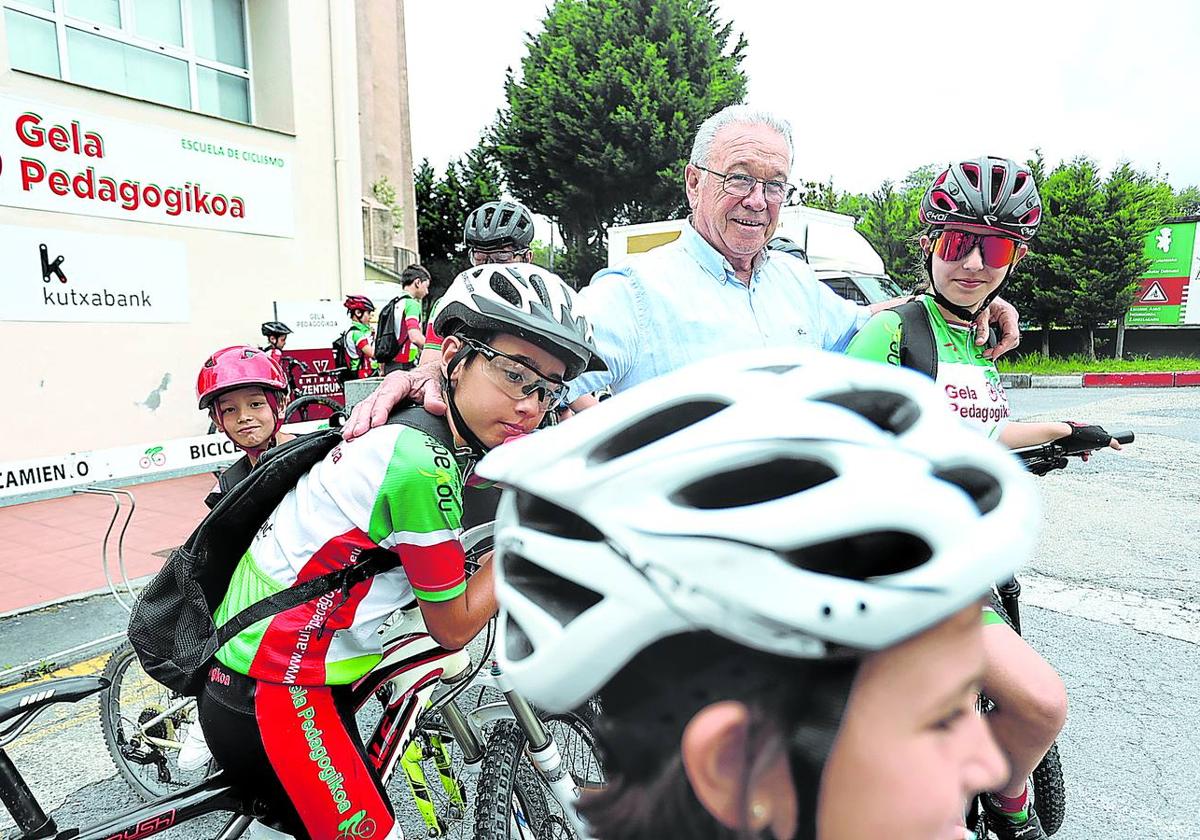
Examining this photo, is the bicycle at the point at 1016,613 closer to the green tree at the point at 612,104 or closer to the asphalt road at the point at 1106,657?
the asphalt road at the point at 1106,657

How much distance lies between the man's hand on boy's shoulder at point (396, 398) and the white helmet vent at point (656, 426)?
1.17 meters

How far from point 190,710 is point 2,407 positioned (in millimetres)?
7003

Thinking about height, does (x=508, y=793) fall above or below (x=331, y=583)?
below

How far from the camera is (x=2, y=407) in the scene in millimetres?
8398

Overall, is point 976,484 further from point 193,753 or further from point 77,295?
point 77,295

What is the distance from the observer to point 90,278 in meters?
9.07

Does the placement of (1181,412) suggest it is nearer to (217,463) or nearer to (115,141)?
(217,463)

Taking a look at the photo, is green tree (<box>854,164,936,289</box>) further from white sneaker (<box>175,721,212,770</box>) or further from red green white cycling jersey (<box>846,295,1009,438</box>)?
white sneaker (<box>175,721,212,770</box>)

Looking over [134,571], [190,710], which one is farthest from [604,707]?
[134,571]

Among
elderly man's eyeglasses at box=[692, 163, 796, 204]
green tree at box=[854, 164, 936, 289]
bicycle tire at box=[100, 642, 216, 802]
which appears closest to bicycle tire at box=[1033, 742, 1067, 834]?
elderly man's eyeglasses at box=[692, 163, 796, 204]

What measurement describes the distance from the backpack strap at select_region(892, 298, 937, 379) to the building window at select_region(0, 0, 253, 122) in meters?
10.1

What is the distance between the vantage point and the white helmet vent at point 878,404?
90cm

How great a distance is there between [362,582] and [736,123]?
1667mm

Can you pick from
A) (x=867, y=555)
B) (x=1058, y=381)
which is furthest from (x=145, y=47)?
(x=1058, y=381)
